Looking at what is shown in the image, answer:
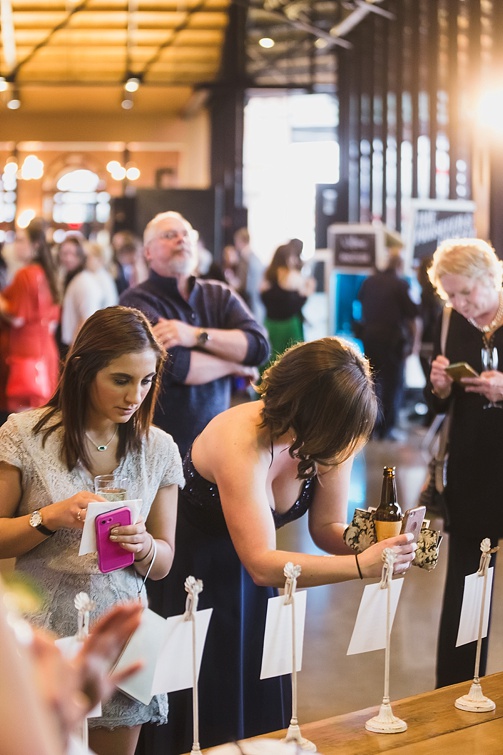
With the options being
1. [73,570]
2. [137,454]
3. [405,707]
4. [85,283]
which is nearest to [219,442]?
[137,454]

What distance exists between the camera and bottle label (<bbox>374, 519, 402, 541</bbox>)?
7.11ft

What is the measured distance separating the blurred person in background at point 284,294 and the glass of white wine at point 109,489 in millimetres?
7247

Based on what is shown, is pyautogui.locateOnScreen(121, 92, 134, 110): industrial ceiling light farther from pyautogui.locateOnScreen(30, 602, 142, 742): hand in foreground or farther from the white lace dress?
pyautogui.locateOnScreen(30, 602, 142, 742): hand in foreground

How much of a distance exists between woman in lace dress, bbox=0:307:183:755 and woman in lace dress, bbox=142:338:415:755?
17 centimetres

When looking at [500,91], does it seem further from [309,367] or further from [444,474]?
[309,367]

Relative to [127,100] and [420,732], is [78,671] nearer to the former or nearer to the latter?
[420,732]

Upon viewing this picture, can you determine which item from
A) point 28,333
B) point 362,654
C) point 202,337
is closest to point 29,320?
point 28,333

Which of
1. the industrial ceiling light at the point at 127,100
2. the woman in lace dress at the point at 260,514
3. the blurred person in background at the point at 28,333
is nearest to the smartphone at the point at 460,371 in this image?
the woman in lace dress at the point at 260,514

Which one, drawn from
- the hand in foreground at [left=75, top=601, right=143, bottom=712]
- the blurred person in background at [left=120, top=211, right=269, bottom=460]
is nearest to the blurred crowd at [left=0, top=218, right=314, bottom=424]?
the blurred person in background at [left=120, top=211, right=269, bottom=460]

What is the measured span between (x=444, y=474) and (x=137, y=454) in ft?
5.02

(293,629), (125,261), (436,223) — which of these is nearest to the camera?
(293,629)

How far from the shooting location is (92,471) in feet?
6.92

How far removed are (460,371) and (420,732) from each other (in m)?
1.63

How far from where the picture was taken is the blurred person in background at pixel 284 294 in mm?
9422
